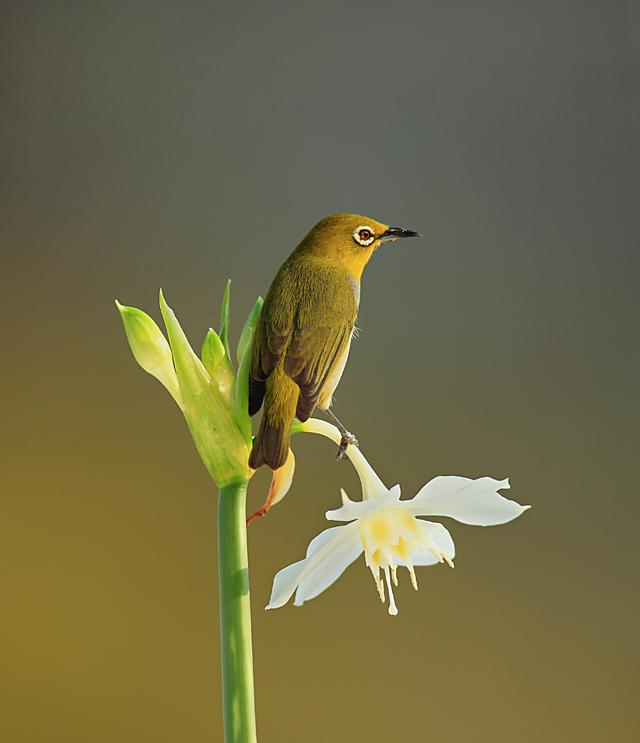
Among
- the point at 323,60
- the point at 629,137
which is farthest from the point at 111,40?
the point at 629,137

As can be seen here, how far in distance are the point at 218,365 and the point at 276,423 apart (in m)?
0.06

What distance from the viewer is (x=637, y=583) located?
54.8 inches

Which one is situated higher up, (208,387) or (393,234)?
(393,234)

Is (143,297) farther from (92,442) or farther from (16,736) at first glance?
(16,736)

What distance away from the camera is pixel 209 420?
1.06ft

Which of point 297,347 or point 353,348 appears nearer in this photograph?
point 297,347

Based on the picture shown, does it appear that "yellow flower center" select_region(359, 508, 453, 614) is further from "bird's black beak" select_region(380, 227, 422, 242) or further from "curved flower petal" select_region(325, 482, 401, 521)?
"bird's black beak" select_region(380, 227, 422, 242)

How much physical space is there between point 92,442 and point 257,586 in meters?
0.51

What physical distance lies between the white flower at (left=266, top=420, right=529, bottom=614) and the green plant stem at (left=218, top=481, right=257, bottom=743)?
0.07 ft

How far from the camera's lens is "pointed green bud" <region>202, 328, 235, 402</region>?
13.4 inches

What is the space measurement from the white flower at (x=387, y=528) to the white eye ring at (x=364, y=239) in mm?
124

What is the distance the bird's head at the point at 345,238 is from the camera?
15.0 inches

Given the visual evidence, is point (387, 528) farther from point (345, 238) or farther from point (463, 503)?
point (345, 238)

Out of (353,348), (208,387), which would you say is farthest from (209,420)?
(353,348)
